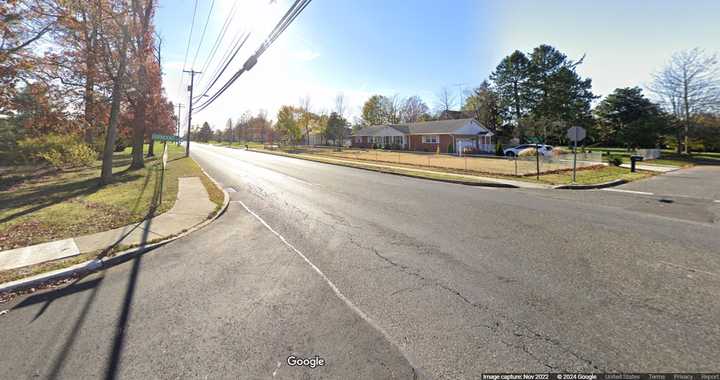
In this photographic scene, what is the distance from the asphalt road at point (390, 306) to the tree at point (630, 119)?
156 ft

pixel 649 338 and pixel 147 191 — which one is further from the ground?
pixel 147 191

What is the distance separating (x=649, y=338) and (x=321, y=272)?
3.78 meters

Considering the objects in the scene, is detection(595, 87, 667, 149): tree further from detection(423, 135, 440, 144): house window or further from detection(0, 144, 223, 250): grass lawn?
detection(0, 144, 223, 250): grass lawn

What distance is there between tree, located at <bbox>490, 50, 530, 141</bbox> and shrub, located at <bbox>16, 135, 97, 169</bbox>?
54938 mm

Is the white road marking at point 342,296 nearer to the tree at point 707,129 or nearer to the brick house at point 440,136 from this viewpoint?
the brick house at point 440,136

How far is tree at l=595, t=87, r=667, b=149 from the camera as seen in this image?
40.2 metres

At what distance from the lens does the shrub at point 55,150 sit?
19203mm

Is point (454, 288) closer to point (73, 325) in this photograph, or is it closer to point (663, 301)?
point (663, 301)

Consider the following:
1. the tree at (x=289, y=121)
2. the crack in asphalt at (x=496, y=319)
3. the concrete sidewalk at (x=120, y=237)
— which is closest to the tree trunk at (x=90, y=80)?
the concrete sidewalk at (x=120, y=237)

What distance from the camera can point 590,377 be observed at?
233 cm

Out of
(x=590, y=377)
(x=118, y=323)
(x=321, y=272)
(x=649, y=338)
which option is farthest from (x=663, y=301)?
(x=118, y=323)

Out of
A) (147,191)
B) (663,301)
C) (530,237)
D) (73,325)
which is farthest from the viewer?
(147,191)

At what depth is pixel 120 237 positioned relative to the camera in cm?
608

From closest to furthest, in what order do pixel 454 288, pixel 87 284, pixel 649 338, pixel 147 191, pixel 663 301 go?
pixel 649 338
pixel 663 301
pixel 454 288
pixel 87 284
pixel 147 191
